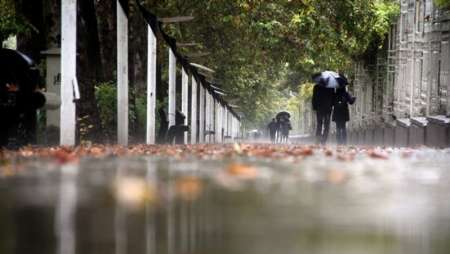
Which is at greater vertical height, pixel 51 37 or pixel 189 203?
pixel 51 37

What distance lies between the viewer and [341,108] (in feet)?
76.2

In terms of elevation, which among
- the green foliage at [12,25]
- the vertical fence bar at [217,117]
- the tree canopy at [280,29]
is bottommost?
the vertical fence bar at [217,117]

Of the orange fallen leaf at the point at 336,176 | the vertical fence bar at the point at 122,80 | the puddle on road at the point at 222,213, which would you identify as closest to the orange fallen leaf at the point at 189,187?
the puddle on road at the point at 222,213

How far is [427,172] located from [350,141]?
45.8 metres

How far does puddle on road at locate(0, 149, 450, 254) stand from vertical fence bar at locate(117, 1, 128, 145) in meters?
11.9

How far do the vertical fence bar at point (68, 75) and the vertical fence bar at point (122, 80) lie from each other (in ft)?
11.7

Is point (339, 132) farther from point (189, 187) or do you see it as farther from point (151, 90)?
point (189, 187)

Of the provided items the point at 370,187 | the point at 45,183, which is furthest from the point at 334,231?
the point at 45,183

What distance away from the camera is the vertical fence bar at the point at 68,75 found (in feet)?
44.7

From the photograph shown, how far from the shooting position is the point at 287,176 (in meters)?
5.31

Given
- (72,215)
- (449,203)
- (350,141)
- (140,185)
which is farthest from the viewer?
(350,141)

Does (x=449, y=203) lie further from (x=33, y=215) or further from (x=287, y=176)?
(x=33, y=215)

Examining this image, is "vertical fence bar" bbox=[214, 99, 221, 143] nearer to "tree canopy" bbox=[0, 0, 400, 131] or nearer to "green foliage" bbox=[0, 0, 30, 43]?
"tree canopy" bbox=[0, 0, 400, 131]

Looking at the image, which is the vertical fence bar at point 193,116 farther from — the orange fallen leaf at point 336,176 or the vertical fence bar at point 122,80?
the orange fallen leaf at point 336,176
